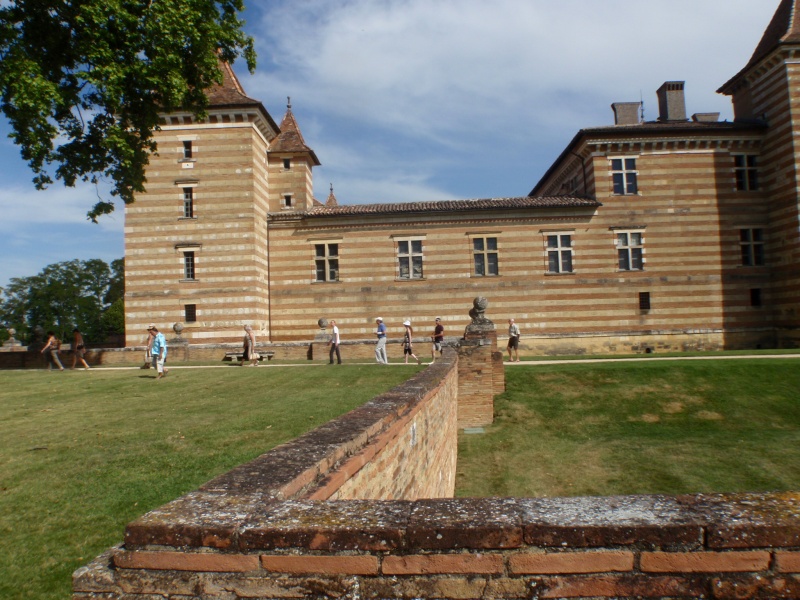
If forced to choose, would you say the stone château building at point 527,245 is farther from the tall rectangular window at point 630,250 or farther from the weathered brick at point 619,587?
the weathered brick at point 619,587

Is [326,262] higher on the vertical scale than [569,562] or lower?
higher

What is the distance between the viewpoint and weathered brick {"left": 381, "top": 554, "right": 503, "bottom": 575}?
2.42 meters

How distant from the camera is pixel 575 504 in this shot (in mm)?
2670

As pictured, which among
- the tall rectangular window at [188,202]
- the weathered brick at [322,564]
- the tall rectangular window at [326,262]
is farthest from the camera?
the tall rectangular window at [326,262]

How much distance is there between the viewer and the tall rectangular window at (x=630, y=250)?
29281mm

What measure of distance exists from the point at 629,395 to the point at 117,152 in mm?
17697

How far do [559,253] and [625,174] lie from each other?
5489mm

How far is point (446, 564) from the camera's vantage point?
7.96ft

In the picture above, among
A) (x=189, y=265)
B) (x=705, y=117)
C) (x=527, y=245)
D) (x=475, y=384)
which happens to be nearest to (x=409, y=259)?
(x=527, y=245)

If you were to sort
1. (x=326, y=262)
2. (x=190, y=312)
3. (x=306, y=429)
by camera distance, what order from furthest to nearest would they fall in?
(x=326, y=262) < (x=190, y=312) < (x=306, y=429)

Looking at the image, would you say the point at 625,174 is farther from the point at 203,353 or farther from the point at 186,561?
the point at 186,561

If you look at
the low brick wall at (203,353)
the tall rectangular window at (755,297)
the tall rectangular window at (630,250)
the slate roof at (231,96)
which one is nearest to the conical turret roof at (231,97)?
the slate roof at (231,96)

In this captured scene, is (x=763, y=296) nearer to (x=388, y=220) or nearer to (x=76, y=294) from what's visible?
(x=388, y=220)

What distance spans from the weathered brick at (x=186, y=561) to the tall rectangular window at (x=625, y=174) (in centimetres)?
3050
